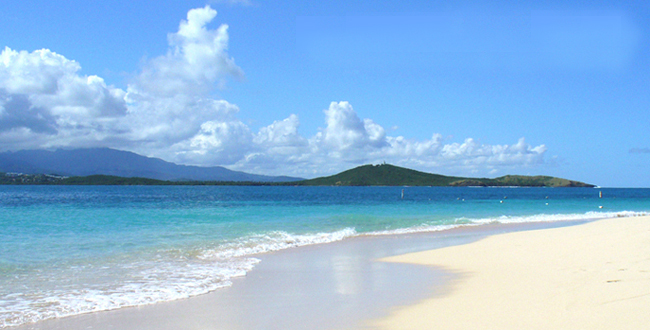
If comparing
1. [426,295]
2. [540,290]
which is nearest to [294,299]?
[426,295]

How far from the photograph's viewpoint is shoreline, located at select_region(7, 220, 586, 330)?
24.5ft

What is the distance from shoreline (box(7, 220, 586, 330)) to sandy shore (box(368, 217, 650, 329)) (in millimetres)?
644

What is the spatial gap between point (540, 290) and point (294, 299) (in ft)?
16.9

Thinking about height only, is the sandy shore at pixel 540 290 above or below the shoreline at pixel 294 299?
above

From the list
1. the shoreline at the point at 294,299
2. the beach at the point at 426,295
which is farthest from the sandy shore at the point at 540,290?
the shoreline at the point at 294,299

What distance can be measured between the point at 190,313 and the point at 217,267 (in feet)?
16.2

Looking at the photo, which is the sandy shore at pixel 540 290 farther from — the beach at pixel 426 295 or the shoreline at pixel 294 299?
the shoreline at pixel 294 299

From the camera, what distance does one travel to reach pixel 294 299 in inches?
352

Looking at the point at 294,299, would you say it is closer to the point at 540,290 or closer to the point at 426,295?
the point at 426,295

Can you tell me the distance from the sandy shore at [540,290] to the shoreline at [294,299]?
644 mm

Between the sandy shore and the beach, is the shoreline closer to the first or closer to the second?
the beach

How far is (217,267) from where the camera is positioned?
1300 cm

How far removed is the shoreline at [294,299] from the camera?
24.5 feet

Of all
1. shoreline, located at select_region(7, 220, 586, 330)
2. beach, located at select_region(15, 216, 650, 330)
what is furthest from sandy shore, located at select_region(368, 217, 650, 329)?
shoreline, located at select_region(7, 220, 586, 330)
